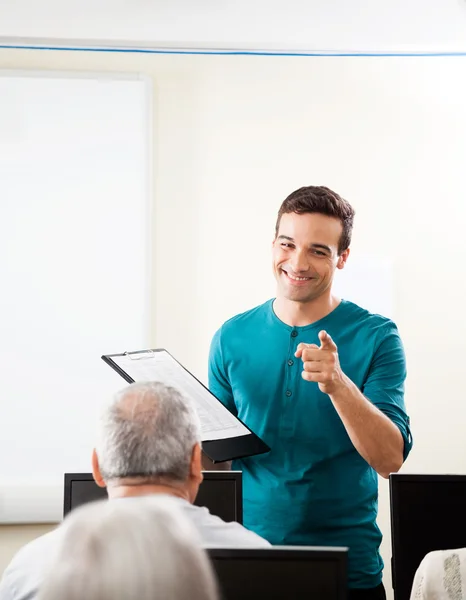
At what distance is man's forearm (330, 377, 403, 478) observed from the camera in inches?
80.4

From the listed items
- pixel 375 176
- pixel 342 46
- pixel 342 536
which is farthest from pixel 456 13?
pixel 342 536

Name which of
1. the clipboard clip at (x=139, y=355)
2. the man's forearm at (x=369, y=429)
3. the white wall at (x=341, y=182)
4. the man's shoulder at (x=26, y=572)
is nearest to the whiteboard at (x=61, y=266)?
the white wall at (x=341, y=182)

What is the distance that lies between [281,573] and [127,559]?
0.42m

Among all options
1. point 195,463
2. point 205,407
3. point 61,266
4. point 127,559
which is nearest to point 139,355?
point 205,407

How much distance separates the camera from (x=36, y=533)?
3.49m

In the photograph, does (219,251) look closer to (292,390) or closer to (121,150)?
(121,150)

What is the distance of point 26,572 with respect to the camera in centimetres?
136

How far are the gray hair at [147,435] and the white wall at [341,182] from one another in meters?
1.98

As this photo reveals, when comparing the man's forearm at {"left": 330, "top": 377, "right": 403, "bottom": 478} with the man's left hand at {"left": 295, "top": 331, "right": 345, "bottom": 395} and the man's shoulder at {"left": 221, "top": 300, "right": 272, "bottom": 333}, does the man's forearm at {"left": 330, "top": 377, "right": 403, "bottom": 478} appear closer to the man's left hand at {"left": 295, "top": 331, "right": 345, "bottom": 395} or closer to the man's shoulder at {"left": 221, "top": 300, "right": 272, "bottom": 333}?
the man's left hand at {"left": 295, "top": 331, "right": 345, "bottom": 395}

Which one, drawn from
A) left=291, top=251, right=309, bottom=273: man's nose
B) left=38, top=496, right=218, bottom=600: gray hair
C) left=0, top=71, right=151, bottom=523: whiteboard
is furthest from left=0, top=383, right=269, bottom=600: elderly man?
left=0, top=71, right=151, bottom=523: whiteboard

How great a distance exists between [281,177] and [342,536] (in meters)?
1.74

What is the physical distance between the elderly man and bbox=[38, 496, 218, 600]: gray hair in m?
0.50

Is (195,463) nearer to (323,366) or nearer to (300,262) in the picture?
(323,366)

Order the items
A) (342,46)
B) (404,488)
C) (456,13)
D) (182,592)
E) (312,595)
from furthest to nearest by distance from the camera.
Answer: (342,46)
(456,13)
(404,488)
(312,595)
(182,592)
